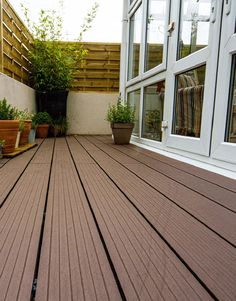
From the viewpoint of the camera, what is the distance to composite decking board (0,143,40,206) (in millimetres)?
1060

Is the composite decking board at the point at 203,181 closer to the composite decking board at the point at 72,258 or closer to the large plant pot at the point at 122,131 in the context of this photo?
the composite decking board at the point at 72,258

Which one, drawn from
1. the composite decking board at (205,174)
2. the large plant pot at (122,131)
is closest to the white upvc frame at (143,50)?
the large plant pot at (122,131)

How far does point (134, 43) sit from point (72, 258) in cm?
329

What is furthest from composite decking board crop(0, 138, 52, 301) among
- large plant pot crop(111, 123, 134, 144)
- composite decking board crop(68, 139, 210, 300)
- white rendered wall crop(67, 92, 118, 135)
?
white rendered wall crop(67, 92, 118, 135)

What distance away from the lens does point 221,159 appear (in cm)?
145

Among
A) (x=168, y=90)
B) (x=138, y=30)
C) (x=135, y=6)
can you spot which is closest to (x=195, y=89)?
(x=168, y=90)

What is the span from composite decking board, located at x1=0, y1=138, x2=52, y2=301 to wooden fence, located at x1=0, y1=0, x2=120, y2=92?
1910 millimetres

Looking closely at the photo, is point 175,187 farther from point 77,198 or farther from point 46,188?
point 46,188

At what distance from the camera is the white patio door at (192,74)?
1.56 meters

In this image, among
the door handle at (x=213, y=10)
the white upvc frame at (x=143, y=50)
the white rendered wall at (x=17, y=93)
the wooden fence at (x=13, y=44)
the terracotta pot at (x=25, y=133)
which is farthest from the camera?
the wooden fence at (x=13, y=44)

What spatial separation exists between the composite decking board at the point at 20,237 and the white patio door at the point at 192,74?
3.39 feet

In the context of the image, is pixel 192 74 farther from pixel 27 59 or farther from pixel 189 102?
pixel 27 59

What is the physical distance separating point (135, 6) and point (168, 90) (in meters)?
1.63

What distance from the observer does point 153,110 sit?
2.65m
